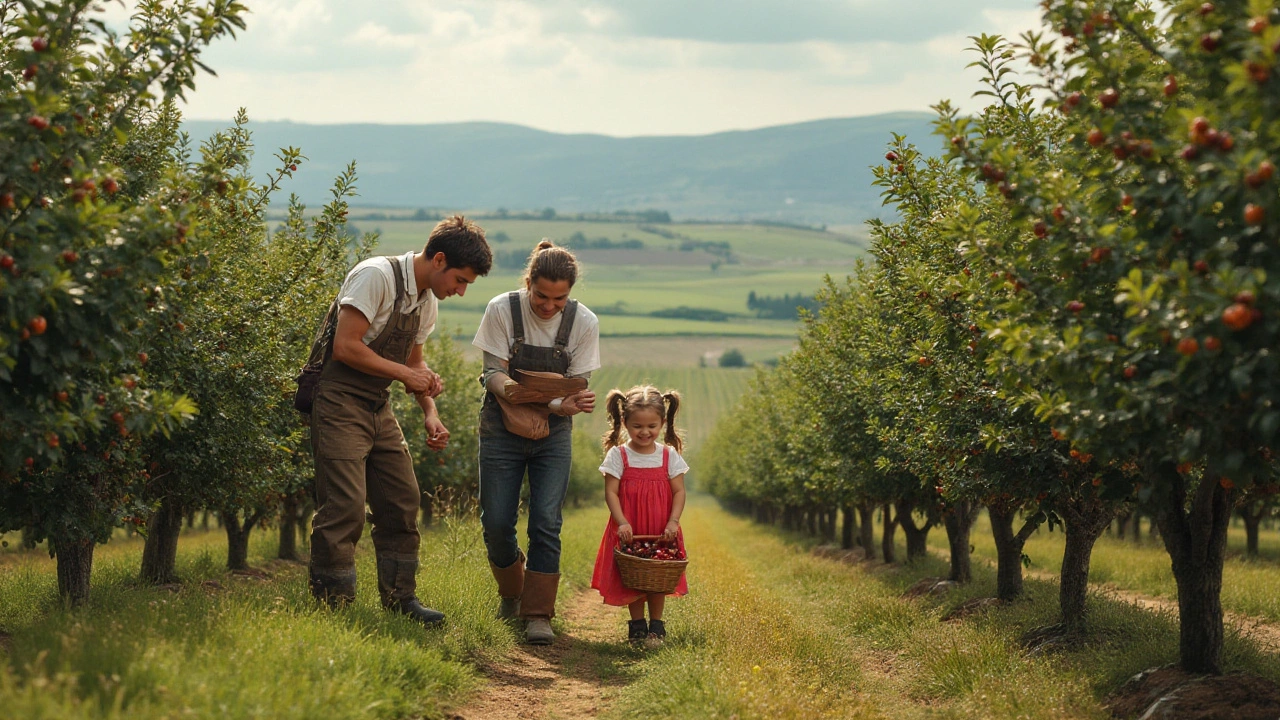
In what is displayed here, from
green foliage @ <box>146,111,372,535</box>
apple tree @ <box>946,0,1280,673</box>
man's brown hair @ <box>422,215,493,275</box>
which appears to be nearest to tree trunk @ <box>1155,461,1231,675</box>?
apple tree @ <box>946,0,1280,673</box>

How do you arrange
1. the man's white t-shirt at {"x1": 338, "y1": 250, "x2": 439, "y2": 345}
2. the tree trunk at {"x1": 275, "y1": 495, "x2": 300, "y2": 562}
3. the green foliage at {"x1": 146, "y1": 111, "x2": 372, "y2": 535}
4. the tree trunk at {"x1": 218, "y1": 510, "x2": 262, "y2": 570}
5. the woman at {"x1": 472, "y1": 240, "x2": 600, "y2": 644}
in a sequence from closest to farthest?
1. the man's white t-shirt at {"x1": 338, "y1": 250, "x2": 439, "y2": 345}
2. the woman at {"x1": 472, "y1": 240, "x2": 600, "y2": 644}
3. the green foliage at {"x1": 146, "y1": 111, "x2": 372, "y2": 535}
4. the tree trunk at {"x1": 218, "y1": 510, "x2": 262, "y2": 570}
5. the tree trunk at {"x1": 275, "y1": 495, "x2": 300, "y2": 562}

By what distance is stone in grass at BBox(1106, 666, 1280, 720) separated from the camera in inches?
247

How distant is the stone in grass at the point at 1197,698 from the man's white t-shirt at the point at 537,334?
442cm

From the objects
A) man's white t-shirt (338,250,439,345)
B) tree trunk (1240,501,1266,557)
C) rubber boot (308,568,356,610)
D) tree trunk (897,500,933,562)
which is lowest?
tree trunk (1240,501,1266,557)

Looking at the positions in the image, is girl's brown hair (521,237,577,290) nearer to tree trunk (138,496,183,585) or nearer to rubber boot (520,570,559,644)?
rubber boot (520,570,559,644)

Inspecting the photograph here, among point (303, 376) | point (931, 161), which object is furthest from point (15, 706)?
point (931, 161)

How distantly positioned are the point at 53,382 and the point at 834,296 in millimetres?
19803

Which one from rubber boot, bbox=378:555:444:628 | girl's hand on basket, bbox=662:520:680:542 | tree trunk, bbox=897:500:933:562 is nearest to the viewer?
rubber boot, bbox=378:555:444:628

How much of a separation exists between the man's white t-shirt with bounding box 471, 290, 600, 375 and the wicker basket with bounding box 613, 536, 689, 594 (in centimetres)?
156

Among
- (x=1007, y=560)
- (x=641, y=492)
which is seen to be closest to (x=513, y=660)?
(x=641, y=492)

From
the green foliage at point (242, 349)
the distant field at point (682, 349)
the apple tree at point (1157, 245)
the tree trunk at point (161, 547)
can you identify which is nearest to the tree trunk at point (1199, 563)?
the apple tree at point (1157, 245)

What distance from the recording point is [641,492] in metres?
9.37

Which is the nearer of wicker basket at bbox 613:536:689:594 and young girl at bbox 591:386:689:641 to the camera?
wicker basket at bbox 613:536:689:594

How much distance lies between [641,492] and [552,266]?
2.12 m
